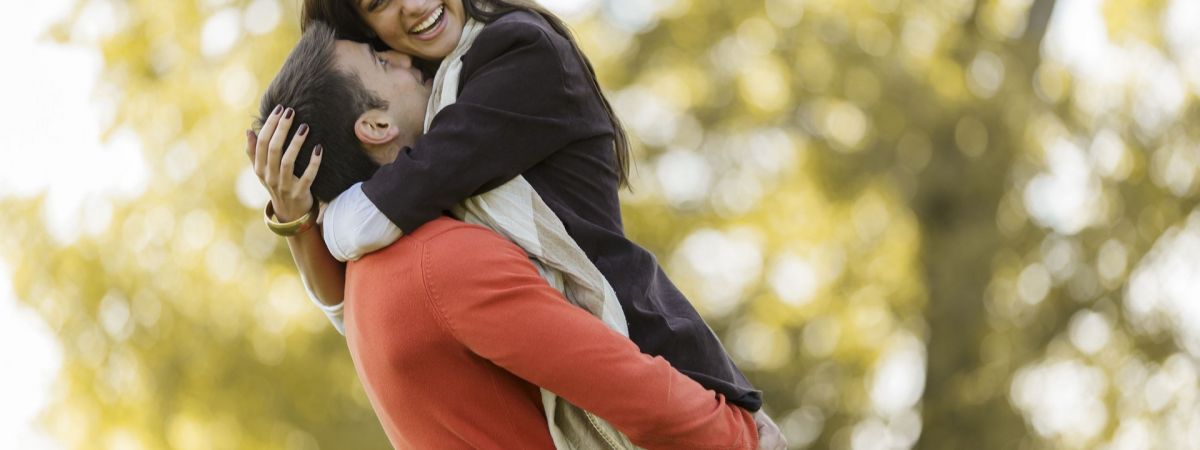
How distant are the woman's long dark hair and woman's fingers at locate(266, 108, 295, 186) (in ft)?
0.77

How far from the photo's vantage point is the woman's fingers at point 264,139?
2.30m

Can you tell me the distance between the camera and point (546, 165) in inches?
90.7

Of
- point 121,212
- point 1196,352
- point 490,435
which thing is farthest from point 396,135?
point 1196,352

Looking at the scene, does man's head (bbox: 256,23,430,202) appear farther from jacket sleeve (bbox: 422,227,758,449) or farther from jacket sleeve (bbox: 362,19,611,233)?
jacket sleeve (bbox: 422,227,758,449)

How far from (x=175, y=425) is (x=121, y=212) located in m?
1.32

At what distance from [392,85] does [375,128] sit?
8 cm

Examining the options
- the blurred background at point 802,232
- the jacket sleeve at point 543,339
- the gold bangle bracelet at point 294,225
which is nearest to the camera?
the jacket sleeve at point 543,339

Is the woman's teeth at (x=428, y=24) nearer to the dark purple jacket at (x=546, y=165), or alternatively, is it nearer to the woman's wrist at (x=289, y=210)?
the dark purple jacket at (x=546, y=165)

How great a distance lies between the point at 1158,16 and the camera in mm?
9625

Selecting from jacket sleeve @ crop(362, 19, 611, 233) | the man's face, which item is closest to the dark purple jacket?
jacket sleeve @ crop(362, 19, 611, 233)

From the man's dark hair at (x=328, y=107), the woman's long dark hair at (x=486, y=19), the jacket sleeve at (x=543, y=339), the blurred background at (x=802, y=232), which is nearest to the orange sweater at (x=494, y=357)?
the jacket sleeve at (x=543, y=339)

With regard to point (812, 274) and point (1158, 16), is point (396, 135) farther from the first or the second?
point (1158, 16)

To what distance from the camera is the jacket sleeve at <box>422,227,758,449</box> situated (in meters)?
2.12

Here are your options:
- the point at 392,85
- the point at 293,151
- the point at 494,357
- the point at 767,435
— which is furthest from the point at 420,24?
the point at 767,435
